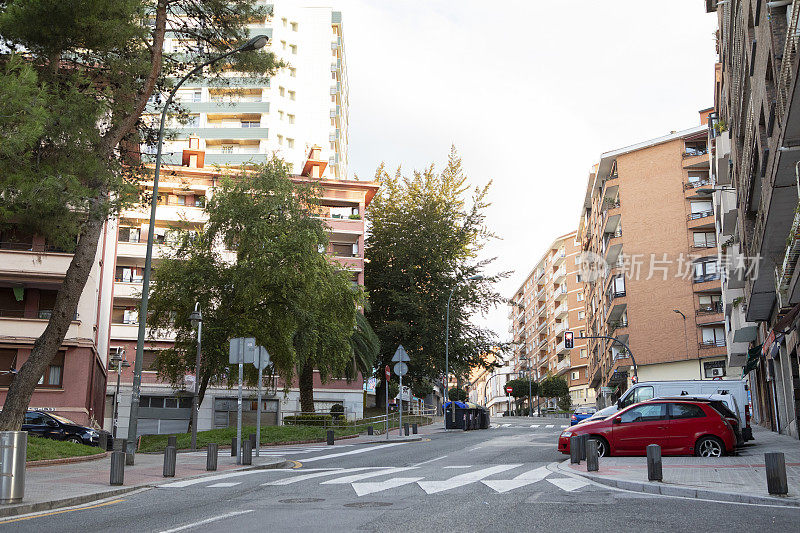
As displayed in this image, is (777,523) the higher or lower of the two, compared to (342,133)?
lower

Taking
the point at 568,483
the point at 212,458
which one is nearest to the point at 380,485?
the point at 568,483

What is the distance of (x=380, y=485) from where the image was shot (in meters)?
12.8

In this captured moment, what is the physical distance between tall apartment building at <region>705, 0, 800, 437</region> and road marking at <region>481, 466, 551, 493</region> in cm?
803

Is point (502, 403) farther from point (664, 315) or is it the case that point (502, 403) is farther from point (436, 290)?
point (436, 290)

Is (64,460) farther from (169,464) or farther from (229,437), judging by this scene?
(229,437)

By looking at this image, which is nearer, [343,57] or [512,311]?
[343,57]

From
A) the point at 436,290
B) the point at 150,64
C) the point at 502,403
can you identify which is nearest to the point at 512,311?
the point at 502,403

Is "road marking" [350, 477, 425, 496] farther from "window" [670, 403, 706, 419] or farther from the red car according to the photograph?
"window" [670, 403, 706, 419]

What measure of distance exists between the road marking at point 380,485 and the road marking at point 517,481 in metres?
1.34

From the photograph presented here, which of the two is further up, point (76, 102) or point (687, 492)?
point (76, 102)

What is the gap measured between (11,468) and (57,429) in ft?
61.8

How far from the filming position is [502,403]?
156375 mm

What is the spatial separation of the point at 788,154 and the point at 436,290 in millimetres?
33164

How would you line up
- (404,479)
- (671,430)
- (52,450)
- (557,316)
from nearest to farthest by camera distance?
(404,479) < (671,430) < (52,450) < (557,316)
